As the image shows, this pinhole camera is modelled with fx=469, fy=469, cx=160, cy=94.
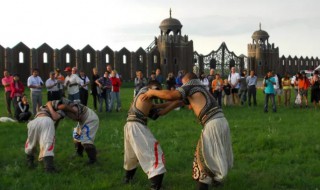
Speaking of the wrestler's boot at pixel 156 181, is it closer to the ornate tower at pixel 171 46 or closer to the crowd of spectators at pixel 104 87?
the crowd of spectators at pixel 104 87

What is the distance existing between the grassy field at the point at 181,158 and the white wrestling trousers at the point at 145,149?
1.70 feet

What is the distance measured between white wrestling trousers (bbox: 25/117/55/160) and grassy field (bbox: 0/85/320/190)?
458 mm

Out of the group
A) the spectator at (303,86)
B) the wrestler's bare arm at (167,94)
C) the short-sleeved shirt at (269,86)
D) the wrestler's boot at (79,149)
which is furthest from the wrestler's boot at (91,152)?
the spectator at (303,86)

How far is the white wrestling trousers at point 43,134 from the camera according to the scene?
9023mm

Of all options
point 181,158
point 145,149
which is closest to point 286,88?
point 181,158

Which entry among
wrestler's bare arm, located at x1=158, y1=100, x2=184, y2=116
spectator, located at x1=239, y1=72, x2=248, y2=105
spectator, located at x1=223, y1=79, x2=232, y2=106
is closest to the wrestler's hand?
wrestler's bare arm, located at x1=158, y1=100, x2=184, y2=116

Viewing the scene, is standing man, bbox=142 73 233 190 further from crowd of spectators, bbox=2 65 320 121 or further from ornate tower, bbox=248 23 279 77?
ornate tower, bbox=248 23 279 77

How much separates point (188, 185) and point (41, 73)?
46430mm

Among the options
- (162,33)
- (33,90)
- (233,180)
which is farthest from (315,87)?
(162,33)

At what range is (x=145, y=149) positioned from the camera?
Result: 25.5 feet

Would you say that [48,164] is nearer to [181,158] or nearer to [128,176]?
[128,176]

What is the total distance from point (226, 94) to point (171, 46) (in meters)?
41.7

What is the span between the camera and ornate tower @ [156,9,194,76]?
64.4m

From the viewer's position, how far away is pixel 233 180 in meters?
8.41
